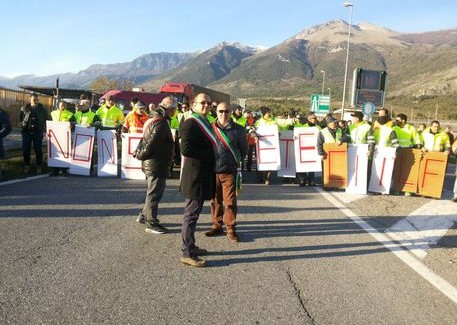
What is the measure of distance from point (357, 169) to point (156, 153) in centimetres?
590

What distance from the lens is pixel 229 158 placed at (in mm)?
6633

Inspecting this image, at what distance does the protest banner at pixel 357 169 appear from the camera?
1102cm

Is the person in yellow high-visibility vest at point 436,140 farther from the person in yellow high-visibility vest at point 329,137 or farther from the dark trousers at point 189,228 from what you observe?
the dark trousers at point 189,228

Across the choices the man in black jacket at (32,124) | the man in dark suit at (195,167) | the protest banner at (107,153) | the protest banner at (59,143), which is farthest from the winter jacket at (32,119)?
the man in dark suit at (195,167)

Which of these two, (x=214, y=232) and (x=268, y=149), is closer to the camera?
(x=214, y=232)

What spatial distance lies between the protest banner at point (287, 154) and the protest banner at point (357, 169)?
1.72m

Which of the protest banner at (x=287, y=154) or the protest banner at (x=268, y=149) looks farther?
the protest banner at (x=287, y=154)

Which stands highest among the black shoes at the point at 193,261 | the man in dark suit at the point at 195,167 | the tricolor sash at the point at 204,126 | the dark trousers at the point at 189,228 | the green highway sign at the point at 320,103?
the green highway sign at the point at 320,103

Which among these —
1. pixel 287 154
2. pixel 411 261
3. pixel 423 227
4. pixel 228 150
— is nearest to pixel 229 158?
pixel 228 150

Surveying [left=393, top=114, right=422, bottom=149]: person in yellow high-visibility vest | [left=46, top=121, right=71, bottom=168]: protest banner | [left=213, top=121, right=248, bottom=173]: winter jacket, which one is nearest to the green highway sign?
[left=393, top=114, right=422, bottom=149]: person in yellow high-visibility vest

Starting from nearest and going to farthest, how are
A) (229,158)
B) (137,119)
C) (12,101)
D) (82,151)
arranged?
(229,158) < (137,119) < (82,151) < (12,101)

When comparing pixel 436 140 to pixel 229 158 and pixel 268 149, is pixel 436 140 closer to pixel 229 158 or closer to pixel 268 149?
pixel 268 149

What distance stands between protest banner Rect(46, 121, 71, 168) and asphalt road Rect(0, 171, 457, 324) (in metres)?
3.09

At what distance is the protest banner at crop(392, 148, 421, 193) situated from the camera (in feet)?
36.7
